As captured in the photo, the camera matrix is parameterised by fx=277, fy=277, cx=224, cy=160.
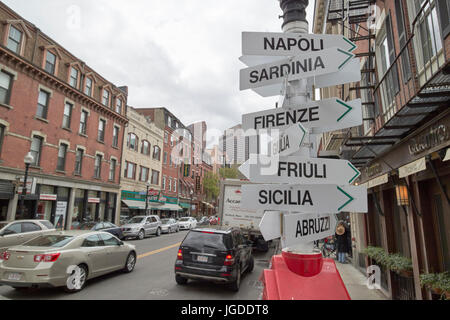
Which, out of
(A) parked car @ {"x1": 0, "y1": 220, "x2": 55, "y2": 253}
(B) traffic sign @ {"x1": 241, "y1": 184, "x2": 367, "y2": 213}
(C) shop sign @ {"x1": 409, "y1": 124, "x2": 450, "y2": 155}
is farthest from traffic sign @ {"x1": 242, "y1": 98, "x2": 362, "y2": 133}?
(A) parked car @ {"x1": 0, "y1": 220, "x2": 55, "y2": 253}

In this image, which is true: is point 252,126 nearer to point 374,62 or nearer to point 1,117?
point 374,62

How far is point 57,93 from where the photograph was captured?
22.0 m

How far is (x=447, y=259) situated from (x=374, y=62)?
19.8ft

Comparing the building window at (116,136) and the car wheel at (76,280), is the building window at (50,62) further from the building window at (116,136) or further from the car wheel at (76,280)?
the car wheel at (76,280)

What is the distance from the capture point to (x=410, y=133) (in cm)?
585

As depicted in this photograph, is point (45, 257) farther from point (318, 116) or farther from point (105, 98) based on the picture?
point (105, 98)

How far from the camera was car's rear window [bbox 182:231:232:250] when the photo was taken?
844cm

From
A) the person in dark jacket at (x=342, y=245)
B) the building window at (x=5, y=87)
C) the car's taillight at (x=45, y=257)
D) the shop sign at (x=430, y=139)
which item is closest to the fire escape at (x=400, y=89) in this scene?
the shop sign at (x=430, y=139)

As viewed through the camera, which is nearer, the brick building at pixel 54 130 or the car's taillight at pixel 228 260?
the car's taillight at pixel 228 260

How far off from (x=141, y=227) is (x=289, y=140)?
21477 millimetres

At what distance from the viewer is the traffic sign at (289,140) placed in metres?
2.30

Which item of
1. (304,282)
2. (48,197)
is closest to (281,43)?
(304,282)

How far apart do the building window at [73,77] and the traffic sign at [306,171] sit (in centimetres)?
2584

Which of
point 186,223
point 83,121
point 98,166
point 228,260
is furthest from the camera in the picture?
point 186,223
